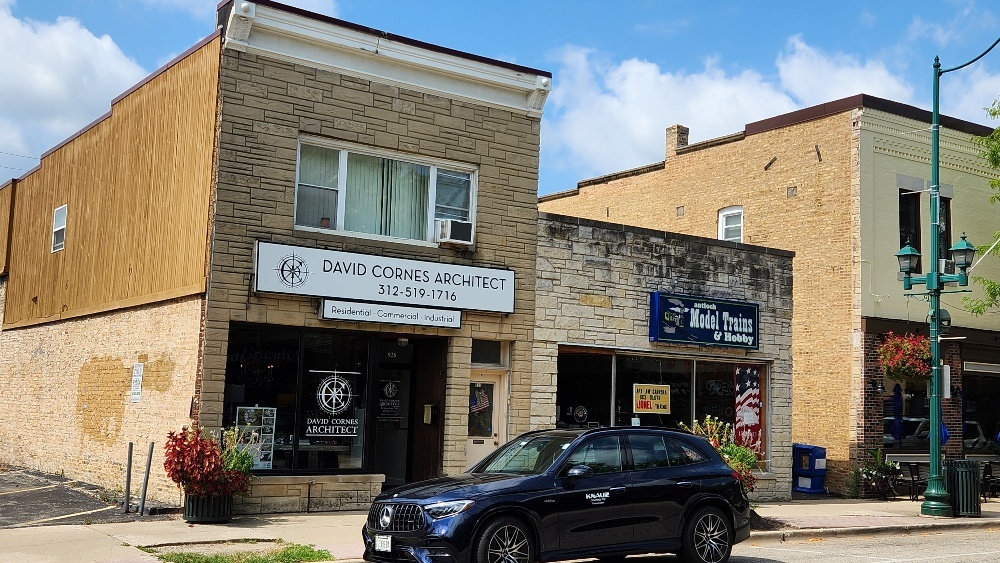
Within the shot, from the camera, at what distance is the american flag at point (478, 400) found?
16922mm

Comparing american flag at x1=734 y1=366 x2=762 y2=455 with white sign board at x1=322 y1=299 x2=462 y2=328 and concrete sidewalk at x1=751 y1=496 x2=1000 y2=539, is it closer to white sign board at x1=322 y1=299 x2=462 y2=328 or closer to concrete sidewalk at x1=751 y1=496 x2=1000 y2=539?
concrete sidewalk at x1=751 y1=496 x2=1000 y2=539

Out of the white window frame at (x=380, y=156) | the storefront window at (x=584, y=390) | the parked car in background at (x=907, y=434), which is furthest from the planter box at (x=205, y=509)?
the parked car in background at (x=907, y=434)

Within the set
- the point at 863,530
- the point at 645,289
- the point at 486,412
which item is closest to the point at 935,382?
the point at 863,530

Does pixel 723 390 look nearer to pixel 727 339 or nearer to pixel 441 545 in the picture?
pixel 727 339

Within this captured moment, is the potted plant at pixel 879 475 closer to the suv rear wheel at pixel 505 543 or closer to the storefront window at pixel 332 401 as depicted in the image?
the storefront window at pixel 332 401

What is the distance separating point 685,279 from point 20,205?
50.6 ft

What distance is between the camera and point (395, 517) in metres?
10.0

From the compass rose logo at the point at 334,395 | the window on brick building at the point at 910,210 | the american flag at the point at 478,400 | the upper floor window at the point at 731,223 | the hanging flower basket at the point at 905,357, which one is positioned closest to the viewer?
the compass rose logo at the point at 334,395

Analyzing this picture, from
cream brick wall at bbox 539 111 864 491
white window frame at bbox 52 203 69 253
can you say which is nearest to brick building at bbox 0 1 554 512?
white window frame at bbox 52 203 69 253

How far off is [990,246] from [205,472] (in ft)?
60.3

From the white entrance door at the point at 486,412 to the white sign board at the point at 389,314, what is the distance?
1.31 m

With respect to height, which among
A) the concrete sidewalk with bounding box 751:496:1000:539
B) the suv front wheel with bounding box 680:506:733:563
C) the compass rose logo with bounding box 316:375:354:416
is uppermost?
the compass rose logo with bounding box 316:375:354:416

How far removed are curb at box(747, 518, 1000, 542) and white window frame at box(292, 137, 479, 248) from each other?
661cm

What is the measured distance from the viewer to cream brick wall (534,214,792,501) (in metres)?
17.5
